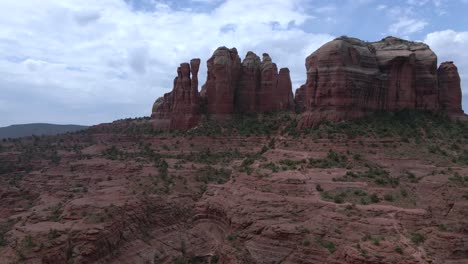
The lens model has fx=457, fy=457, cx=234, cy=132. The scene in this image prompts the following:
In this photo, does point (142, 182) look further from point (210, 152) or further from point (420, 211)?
point (420, 211)

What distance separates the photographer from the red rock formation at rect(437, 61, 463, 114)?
45.8m

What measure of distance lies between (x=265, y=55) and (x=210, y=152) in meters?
18.8

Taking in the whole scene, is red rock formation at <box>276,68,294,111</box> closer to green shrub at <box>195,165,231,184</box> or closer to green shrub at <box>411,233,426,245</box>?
green shrub at <box>195,165,231,184</box>

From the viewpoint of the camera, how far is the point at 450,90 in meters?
45.9

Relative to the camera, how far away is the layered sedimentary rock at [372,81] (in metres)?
42.6

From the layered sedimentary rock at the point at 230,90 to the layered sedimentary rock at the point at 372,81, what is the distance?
58.7 feet

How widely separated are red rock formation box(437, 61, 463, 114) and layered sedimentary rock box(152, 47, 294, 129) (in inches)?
874

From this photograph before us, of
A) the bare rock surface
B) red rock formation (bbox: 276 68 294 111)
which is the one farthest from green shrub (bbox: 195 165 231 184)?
red rock formation (bbox: 276 68 294 111)

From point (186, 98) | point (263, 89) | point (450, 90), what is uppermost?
point (263, 89)

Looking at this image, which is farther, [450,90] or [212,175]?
[212,175]

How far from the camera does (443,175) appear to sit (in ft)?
108

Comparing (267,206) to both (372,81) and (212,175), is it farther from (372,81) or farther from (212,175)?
(372,81)

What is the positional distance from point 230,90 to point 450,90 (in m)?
27.9

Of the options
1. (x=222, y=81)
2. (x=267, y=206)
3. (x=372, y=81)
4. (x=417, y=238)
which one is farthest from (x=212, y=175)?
(x=417, y=238)
